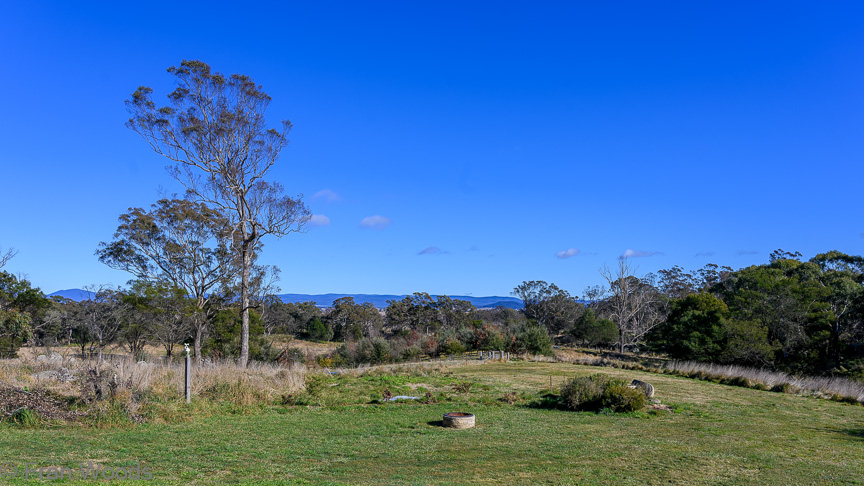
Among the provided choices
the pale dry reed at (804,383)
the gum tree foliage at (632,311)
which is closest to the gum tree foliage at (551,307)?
the gum tree foliage at (632,311)

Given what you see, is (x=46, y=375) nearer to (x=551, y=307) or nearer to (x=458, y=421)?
(x=458, y=421)

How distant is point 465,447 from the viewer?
395 inches

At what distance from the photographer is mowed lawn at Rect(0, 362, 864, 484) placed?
25.5ft

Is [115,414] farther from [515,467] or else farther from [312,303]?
[312,303]

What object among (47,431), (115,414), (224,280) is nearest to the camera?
(47,431)

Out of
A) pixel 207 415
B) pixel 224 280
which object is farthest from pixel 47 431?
pixel 224 280

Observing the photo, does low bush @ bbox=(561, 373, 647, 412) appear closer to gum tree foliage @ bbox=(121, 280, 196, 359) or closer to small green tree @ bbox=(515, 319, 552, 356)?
gum tree foliage @ bbox=(121, 280, 196, 359)

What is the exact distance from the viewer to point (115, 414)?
10.9 metres

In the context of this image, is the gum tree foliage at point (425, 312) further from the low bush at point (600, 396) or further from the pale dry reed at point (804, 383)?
the low bush at point (600, 396)

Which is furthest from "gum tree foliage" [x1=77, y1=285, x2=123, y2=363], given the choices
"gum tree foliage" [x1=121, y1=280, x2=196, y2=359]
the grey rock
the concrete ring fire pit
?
the concrete ring fire pit

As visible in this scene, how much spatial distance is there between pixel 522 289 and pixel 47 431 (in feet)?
215

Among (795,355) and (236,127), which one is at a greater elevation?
(236,127)

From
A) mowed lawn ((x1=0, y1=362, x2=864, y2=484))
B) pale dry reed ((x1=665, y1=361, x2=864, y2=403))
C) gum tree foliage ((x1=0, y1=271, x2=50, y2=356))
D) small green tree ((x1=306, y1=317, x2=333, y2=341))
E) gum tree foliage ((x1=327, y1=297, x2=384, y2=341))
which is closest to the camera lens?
mowed lawn ((x1=0, y1=362, x2=864, y2=484))

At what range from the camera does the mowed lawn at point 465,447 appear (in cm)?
777
